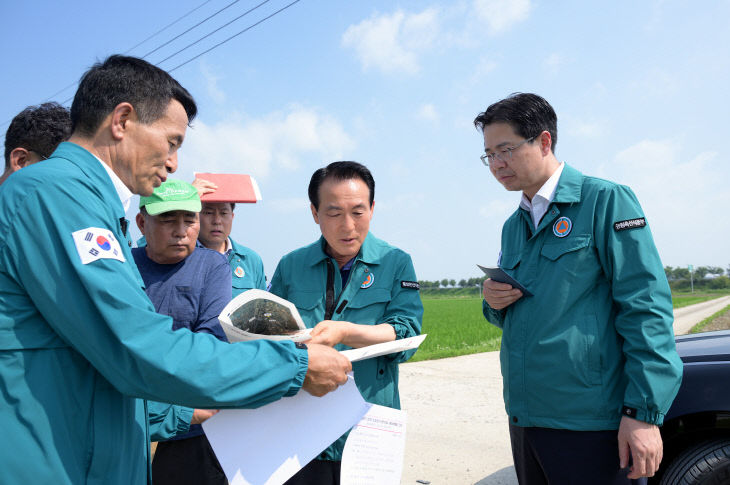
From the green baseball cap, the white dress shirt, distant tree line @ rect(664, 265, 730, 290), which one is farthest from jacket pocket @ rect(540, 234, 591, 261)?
distant tree line @ rect(664, 265, 730, 290)

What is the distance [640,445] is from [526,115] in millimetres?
1469

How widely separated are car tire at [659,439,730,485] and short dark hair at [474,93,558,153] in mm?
1830

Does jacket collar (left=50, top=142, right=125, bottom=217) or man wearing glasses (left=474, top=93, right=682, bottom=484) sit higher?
jacket collar (left=50, top=142, right=125, bottom=217)

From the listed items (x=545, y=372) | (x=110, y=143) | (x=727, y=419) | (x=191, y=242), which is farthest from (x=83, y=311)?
(x=727, y=419)

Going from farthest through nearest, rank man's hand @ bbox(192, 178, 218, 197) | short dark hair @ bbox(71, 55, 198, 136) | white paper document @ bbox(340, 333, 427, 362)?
man's hand @ bbox(192, 178, 218, 197) → white paper document @ bbox(340, 333, 427, 362) → short dark hair @ bbox(71, 55, 198, 136)

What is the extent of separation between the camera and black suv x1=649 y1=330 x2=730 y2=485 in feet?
9.04

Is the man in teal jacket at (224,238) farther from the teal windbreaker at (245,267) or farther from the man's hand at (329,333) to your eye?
the man's hand at (329,333)

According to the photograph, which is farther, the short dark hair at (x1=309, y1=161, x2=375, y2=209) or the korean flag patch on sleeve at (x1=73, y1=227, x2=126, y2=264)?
the short dark hair at (x1=309, y1=161, x2=375, y2=209)

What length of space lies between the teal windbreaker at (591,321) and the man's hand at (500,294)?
0.21 ft

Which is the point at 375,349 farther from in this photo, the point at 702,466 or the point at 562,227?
the point at 702,466

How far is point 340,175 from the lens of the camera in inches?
100.0

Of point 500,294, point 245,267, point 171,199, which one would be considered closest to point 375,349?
point 500,294

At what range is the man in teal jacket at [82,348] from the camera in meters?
1.27

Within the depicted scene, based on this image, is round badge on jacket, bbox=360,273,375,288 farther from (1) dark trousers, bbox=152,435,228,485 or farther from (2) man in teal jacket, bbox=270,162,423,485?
(1) dark trousers, bbox=152,435,228,485
